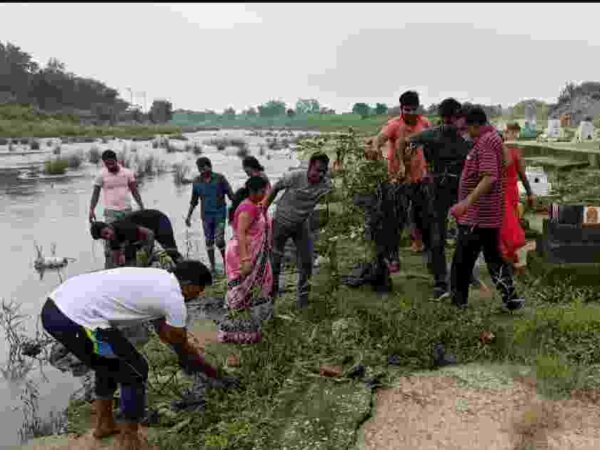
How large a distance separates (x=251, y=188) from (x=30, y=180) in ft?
55.7

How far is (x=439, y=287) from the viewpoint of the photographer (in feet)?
17.6

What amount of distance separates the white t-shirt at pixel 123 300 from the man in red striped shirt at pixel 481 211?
240 centimetres

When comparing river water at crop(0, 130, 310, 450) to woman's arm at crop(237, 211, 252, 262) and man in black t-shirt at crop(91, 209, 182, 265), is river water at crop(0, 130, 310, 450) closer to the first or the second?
man in black t-shirt at crop(91, 209, 182, 265)

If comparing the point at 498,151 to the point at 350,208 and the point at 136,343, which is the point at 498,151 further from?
the point at 136,343

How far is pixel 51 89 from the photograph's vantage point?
68.4 m

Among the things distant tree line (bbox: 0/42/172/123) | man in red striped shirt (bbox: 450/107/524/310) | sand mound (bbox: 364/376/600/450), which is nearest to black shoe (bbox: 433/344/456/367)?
sand mound (bbox: 364/376/600/450)

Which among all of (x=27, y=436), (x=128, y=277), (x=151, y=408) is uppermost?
(x=128, y=277)

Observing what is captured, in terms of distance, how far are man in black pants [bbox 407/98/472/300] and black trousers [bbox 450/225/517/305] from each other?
369 millimetres

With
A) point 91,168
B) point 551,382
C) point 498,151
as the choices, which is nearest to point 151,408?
point 551,382

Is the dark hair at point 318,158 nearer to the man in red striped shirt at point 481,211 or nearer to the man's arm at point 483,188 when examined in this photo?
the man in red striped shirt at point 481,211

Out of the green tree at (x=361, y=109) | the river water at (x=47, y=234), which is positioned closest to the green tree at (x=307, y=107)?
the green tree at (x=361, y=109)

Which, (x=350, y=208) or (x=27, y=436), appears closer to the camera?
(x=27, y=436)

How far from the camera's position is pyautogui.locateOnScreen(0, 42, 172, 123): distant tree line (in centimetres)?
6525

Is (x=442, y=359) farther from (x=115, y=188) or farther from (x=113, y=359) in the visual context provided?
(x=115, y=188)
